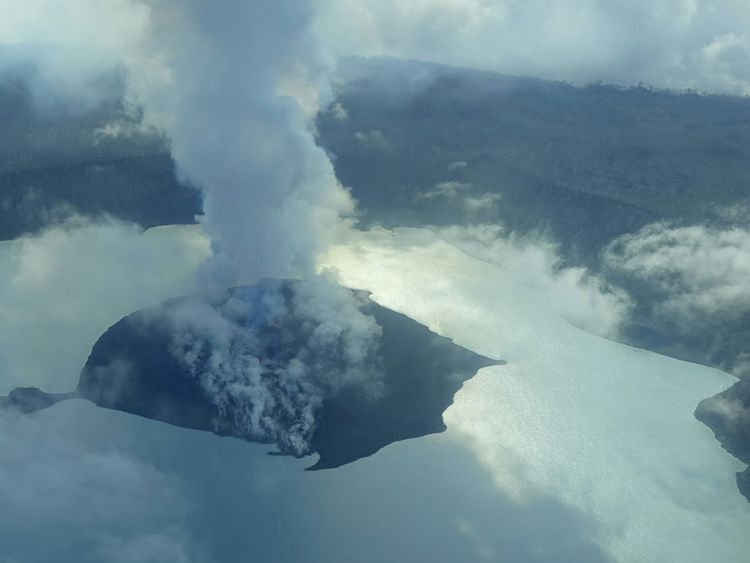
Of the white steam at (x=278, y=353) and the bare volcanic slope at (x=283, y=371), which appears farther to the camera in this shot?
the white steam at (x=278, y=353)

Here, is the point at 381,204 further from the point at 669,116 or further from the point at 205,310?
the point at 669,116

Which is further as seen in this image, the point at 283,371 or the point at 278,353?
the point at 278,353

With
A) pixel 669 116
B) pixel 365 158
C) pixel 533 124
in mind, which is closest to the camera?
pixel 365 158

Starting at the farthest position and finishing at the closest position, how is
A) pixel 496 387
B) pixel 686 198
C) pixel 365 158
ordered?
pixel 365 158, pixel 686 198, pixel 496 387

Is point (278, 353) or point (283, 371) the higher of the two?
point (278, 353)

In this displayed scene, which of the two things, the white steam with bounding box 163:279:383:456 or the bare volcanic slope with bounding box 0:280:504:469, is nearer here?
the bare volcanic slope with bounding box 0:280:504:469

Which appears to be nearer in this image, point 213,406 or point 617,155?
point 213,406

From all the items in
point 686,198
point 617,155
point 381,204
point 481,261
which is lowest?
point 481,261

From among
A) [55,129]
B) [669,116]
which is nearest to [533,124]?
[669,116]
